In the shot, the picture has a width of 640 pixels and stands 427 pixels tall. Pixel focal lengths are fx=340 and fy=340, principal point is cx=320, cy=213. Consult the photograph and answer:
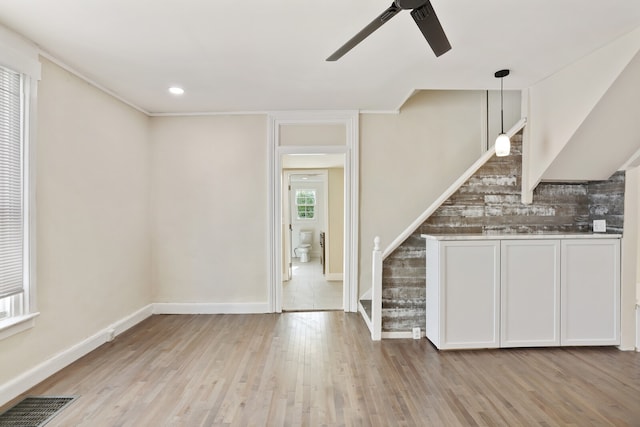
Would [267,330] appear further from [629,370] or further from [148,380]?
[629,370]

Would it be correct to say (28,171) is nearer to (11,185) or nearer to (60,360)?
(11,185)

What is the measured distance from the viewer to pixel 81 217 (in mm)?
3148

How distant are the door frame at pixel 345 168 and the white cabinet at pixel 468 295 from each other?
132 centimetres

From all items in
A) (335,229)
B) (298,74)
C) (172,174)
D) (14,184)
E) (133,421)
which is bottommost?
(133,421)

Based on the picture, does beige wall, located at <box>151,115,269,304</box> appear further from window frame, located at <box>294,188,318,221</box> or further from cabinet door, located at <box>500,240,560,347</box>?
window frame, located at <box>294,188,318,221</box>

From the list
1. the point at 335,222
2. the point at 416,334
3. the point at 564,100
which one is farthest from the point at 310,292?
the point at 564,100

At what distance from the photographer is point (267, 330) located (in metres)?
3.79

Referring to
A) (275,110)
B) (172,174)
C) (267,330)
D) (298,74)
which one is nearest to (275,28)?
(298,74)

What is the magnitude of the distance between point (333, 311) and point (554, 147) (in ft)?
10.0

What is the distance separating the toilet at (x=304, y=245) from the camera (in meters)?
8.97

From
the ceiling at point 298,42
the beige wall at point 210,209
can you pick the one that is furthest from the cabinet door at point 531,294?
the beige wall at point 210,209

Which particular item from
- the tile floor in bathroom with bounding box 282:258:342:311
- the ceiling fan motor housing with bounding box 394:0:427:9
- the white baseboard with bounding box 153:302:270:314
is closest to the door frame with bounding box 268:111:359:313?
the white baseboard with bounding box 153:302:270:314

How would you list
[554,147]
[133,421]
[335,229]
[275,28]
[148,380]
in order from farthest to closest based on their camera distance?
[335,229] < [554,147] < [148,380] < [275,28] < [133,421]

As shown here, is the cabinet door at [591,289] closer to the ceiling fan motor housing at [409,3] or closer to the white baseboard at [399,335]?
the white baseboard at [399,335]
